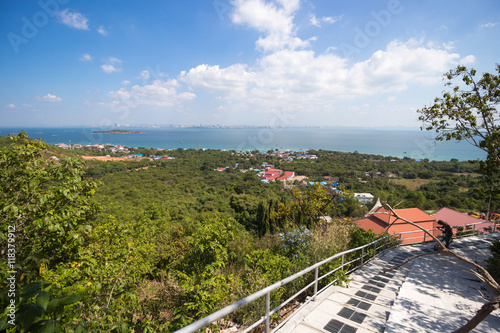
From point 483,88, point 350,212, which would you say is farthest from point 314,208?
point 350,212

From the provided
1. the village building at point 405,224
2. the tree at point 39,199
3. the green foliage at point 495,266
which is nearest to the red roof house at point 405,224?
the village building at point 405,224

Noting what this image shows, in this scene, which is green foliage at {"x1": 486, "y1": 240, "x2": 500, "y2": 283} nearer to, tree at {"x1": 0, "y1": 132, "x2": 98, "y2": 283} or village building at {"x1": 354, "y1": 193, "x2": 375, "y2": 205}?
tree at {"x1": 0, "y1": 132, "x2": 98, "y2": 283}

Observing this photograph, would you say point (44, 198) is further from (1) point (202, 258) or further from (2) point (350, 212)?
(2) point (350, 212)

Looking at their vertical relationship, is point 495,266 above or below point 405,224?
above

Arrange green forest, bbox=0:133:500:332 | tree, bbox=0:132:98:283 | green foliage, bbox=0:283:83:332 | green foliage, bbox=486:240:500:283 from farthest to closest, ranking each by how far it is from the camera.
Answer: green foliage, bbox=486:240:500:283, tree, bbox=0:132:98:283, green forest, bbox=0:133:500:332, green foliage, bbox=0:283:83:332

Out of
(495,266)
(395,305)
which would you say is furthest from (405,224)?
(395,305)

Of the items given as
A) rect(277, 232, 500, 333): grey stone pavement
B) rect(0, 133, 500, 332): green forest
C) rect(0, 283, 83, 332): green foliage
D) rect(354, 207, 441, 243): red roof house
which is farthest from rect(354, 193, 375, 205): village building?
rect(0, 283, 83, 332): green foliage

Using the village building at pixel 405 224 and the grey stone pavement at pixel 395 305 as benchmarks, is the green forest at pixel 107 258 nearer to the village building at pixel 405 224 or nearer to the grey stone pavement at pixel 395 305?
the grey stone pavement at pixel 395 305

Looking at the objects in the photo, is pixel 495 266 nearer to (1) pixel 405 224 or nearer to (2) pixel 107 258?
(2) pixel 107 258

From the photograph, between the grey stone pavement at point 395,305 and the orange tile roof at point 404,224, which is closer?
the grey stone pavement at point 395,305
